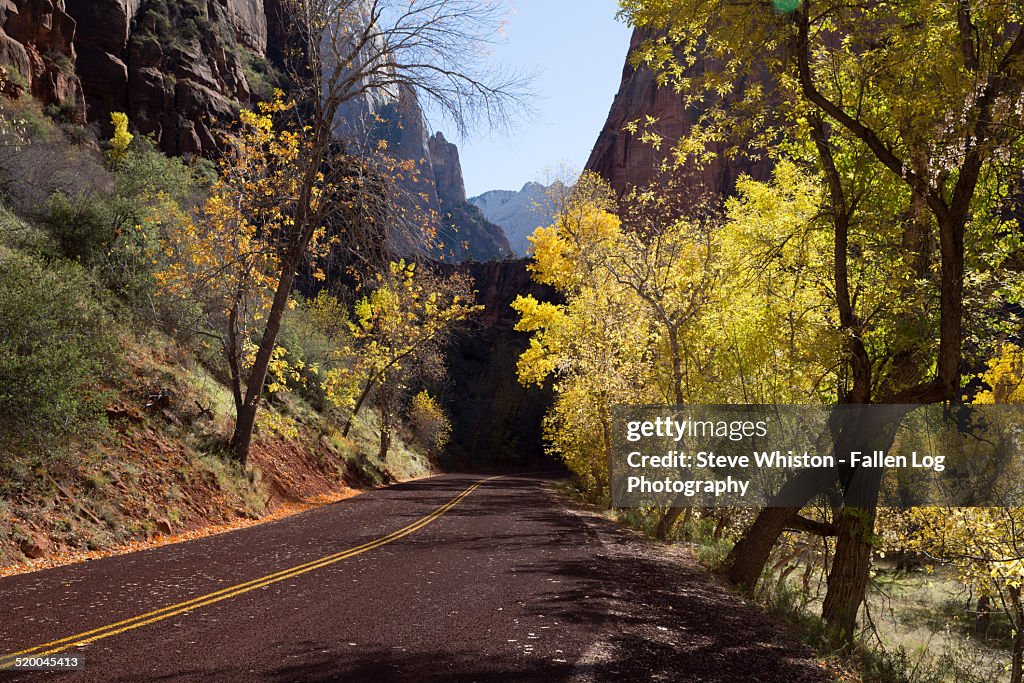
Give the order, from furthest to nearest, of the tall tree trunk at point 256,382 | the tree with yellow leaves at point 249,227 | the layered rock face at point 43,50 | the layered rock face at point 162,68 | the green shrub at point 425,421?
the green shrub at point 425,421 → the layered rock face at point 162,68 → the layered rock face at point 43,50 → the tall tree trunk at point 256,382 → the tree with yellow leaves at point 249,227

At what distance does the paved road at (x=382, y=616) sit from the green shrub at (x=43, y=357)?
2.37m

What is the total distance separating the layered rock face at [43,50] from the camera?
36.0 metres

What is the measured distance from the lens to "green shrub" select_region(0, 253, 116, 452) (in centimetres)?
891

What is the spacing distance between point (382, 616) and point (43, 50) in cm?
4874

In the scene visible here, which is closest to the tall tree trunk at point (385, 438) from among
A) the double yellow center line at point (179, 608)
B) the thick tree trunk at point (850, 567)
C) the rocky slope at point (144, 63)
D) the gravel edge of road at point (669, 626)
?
the rocky slope at point (144, 63)

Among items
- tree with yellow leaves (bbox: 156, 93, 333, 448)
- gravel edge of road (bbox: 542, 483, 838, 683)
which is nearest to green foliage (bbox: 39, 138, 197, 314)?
tree with yellow leaves (bbox: 156, 93, 333, 448)

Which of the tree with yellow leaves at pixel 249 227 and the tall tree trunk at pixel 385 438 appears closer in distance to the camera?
the tree with yellow leaves at pixel 249 227

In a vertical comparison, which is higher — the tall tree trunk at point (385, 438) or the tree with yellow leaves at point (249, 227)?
the tree with yellow leaves at point (249, 227)

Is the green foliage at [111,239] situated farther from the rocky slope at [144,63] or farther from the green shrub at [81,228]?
the rocky slope at [144,63]

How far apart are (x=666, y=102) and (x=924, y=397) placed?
6140 cm

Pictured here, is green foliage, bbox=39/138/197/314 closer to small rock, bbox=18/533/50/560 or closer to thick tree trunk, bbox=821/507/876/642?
small rock, bbox=18/533/50/560

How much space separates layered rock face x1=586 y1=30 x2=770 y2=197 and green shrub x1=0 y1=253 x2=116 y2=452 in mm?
51318

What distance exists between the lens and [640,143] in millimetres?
62625

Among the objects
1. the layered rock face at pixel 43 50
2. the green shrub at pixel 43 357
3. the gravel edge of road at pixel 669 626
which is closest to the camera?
the gravel edge of road at pixel 669 626
